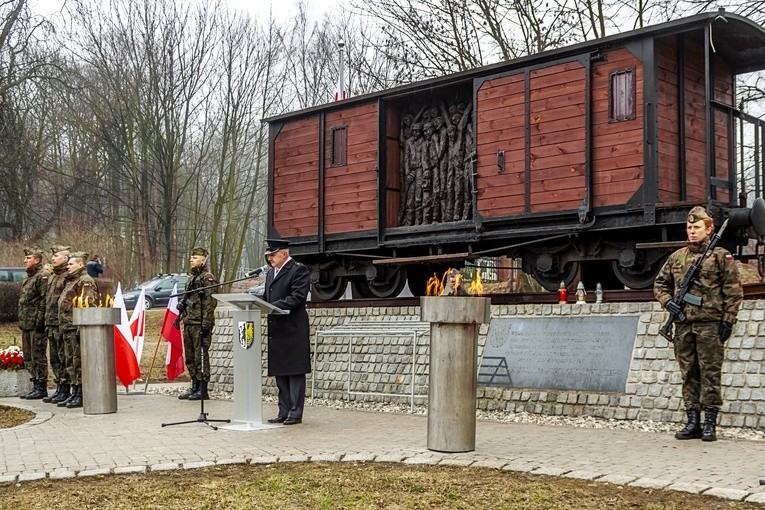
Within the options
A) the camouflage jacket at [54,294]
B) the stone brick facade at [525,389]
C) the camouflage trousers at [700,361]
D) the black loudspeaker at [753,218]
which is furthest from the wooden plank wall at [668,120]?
the camouflage jacket at [54,294]

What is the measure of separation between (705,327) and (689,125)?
506cm

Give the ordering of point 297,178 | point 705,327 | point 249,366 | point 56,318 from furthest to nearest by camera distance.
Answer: point 297,178
point 56,318
point 249,366
point 705,327

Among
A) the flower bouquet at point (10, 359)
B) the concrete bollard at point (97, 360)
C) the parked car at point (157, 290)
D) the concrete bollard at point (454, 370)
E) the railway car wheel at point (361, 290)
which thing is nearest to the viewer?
the concrete bollard at point (454, 370)

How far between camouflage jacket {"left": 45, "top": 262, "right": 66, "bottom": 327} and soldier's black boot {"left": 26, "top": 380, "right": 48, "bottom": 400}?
1238mm

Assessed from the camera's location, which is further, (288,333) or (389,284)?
(389,284)

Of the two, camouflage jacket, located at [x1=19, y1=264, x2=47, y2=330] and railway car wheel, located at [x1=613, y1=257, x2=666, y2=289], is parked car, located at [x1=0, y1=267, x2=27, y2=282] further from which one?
railway car wheel, located at [x1=613, y1=257, x2=666, y2=289]

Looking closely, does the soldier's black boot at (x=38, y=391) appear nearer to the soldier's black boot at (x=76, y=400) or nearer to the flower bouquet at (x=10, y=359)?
the flower bouquet at (x=10, y=359)

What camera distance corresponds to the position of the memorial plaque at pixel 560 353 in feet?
31.0

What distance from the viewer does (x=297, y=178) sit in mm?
16219

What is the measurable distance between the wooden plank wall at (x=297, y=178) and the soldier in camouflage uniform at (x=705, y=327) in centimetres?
873

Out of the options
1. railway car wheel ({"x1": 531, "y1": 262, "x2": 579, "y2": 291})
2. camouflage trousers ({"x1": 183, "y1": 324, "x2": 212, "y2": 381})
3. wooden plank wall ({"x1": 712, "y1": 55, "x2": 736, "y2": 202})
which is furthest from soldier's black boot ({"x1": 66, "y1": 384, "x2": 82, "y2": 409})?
wooden plank wall ({"x1": 712, "y1": 55, "x2": 736, "y2": 202})

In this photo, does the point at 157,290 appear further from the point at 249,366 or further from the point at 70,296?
the point at 249,366

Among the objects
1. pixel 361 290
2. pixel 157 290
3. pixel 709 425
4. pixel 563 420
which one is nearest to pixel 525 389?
pixel 563 420

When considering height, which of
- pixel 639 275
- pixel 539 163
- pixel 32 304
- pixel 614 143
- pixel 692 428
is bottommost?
pixel 692 428
